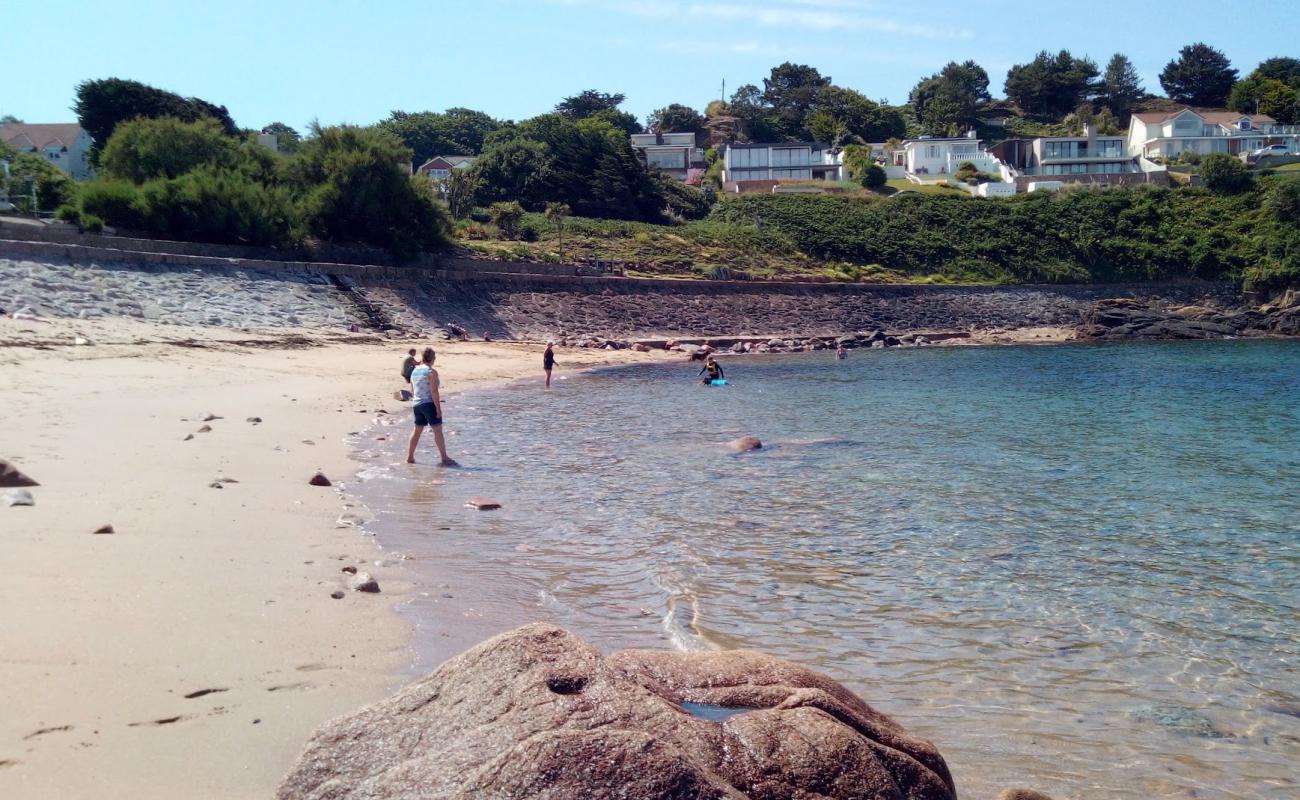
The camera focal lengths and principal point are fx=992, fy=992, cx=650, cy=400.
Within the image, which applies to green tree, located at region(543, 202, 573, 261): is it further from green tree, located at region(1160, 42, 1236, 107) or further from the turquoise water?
green tree, located at region(1160, 42, 1236, 107)

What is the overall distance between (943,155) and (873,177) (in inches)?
591

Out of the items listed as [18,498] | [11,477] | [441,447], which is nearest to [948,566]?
[441,447]

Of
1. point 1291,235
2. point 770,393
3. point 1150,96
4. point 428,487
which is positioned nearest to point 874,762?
point 428,487

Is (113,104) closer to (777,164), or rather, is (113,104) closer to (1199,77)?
(777,164)

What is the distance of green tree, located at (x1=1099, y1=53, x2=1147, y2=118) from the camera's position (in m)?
126

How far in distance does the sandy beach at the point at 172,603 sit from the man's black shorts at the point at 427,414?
1181 millimetres

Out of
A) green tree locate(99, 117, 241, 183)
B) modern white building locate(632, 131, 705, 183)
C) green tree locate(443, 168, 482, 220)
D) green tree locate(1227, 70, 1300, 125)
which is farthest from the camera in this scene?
green tree locate(1227, 70, 1300, 125)

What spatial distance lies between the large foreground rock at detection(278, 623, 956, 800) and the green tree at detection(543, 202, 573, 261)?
5217cm

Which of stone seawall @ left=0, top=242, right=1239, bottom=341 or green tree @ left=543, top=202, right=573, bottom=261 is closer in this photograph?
stone seawall @ left=0, top=242, right=1239, bottom=341

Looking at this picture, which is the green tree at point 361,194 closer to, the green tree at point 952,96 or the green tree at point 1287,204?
the green tree at point 1287,204

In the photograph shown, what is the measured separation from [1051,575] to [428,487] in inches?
290

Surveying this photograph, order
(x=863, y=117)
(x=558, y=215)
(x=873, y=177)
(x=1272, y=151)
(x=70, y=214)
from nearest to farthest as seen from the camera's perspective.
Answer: (x=70, y=214), (x=558, y=215), (x=873, y=177), (x=1272, y=151), (x=863, y=117)

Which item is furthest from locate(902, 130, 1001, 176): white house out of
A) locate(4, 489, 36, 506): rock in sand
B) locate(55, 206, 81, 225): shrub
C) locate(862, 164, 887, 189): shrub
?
locate(4, 489, 36, 506): rock in sand

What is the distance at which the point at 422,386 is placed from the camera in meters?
14.1
